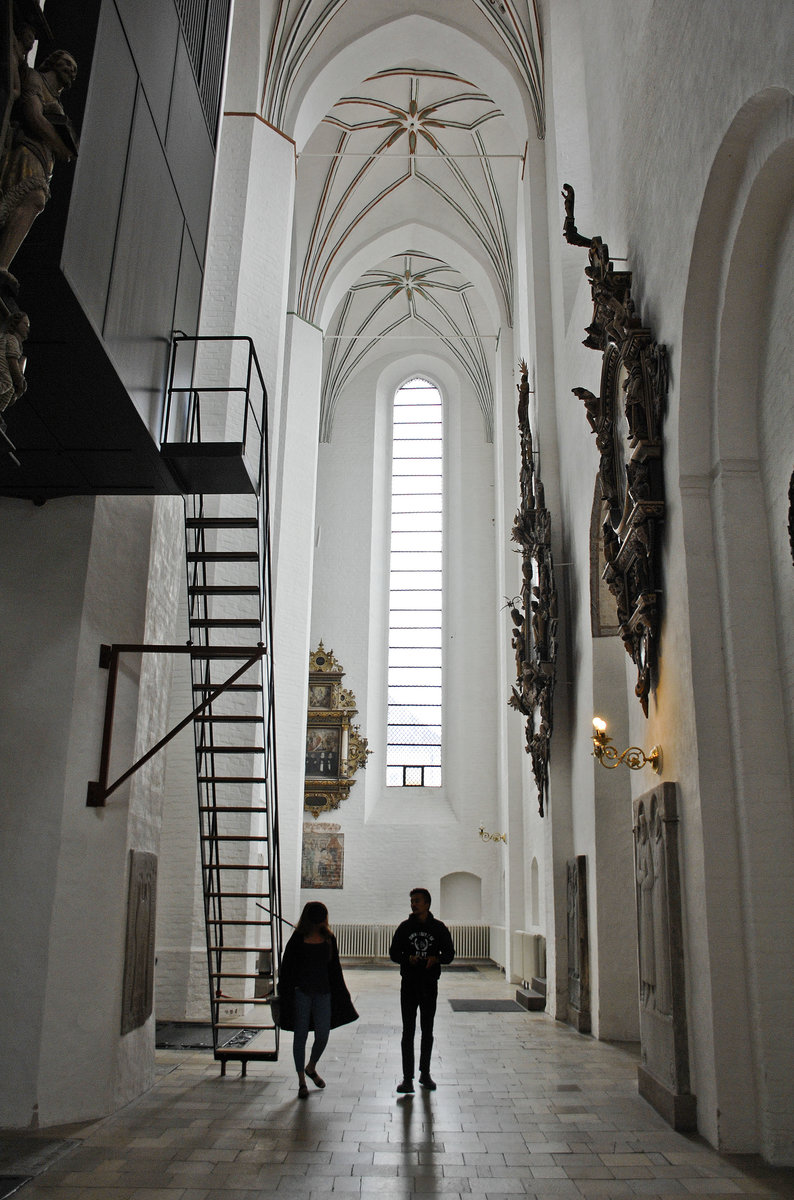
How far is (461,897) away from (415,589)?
20.7 feet

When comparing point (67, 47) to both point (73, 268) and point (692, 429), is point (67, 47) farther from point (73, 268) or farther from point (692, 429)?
point (692, 429)

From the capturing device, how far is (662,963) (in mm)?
5898

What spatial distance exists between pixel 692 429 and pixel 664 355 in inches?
27.0

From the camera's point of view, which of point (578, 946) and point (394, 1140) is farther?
point (578, 946)

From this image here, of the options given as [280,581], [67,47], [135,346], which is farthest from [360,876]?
[67,47]

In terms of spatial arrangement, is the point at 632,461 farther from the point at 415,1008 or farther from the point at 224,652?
the point at 415,1008

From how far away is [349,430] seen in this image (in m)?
21.6

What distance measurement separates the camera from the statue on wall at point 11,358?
136 inches

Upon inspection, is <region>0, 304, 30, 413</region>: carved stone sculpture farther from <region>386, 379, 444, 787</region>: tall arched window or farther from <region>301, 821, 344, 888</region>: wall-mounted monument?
<region>386, 379, 444, 787</region>: tall arched window

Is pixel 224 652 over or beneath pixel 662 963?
over

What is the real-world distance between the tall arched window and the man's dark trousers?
12.9 m

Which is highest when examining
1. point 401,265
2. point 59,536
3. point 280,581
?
point 401,265

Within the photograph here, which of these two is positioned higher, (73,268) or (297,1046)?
(73,268)

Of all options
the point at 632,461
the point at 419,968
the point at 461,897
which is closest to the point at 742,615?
the point at 632,461
